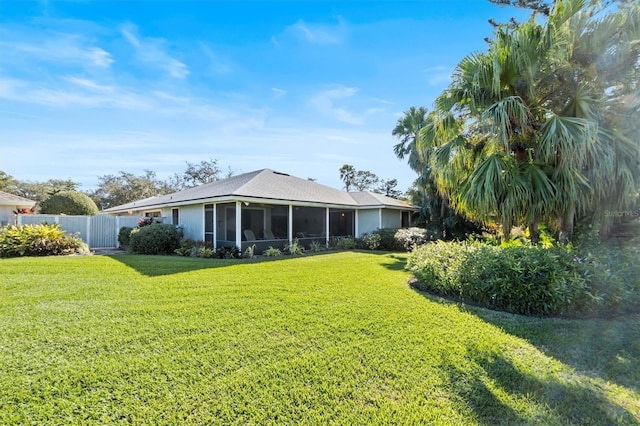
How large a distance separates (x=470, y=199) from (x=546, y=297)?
260cm

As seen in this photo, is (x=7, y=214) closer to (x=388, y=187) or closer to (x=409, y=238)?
(x=409, y=238)

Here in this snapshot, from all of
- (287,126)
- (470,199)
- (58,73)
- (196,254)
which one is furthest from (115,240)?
(470,199)

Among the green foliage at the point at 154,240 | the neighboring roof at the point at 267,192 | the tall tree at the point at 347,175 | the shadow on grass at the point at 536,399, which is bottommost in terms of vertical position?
the shadow on grass at the point at 536,399

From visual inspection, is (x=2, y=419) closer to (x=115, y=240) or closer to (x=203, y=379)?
(x=203, y=379)

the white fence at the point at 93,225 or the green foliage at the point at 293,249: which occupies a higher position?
the white fence at the point at 93,225

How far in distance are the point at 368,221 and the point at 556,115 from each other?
488 inches

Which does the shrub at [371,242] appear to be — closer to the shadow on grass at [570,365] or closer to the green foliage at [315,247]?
the green foliage at [315,247]

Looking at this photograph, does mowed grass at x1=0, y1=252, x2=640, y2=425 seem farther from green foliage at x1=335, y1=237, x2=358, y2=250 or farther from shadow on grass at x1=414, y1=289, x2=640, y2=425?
green foliage at x1=335, y1=237, x2=358, y2=250

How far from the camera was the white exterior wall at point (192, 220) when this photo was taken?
45.1 feet

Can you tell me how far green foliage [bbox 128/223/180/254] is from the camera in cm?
1306

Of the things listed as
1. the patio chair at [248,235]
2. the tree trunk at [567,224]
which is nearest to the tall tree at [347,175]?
the patio chair at [248,235]

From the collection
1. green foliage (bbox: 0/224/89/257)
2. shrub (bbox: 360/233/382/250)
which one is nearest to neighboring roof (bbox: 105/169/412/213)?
shrub (bbox: 360/233/382/250)

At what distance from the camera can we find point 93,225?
51.6ft

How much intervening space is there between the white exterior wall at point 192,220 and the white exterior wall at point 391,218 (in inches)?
427
